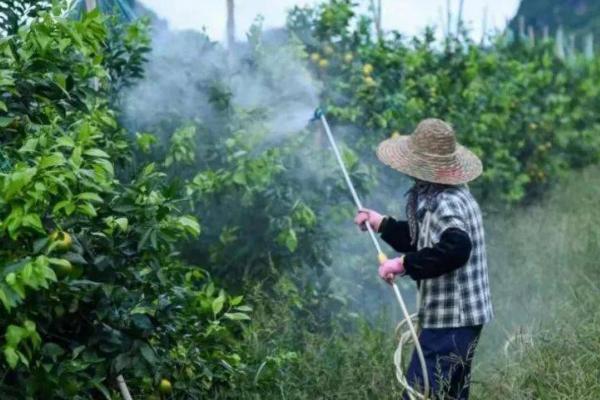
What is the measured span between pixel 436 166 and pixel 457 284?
0.50m

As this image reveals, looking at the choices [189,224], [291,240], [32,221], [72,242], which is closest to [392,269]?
[189,224]

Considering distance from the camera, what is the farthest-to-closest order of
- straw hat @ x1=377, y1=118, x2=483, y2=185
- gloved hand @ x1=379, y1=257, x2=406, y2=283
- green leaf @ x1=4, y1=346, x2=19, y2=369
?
1. straw hat @ x1=377, y1=118, x2=483, y2=185
2. gloved hand @ x1=379, y1=257, x2=406, y2=283
3. green leaf @ x1=4, y1=346, x2=19, y2=369

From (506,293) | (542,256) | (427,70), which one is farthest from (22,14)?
(427,70)

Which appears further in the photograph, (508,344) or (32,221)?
(508,344)

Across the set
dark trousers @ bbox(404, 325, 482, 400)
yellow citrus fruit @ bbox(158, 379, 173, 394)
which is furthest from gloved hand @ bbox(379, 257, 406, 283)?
yellow citrus fruit @ bbox(158, 379, 173, 394)

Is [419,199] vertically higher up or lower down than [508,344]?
higher up

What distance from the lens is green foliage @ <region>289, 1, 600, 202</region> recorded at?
766 centimetres

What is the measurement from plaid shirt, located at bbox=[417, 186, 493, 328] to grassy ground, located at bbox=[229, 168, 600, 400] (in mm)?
280

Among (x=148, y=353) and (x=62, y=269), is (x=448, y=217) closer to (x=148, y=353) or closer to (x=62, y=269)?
(x=148, y=353)

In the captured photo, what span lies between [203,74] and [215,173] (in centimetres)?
73

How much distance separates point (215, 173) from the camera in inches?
243

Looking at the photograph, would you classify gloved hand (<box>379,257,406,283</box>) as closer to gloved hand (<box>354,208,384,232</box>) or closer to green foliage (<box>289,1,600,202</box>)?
gloved hand (<box>354,208,384,232</box>)

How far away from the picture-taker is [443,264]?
4289mm

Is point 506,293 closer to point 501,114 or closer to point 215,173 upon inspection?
point 215,173
